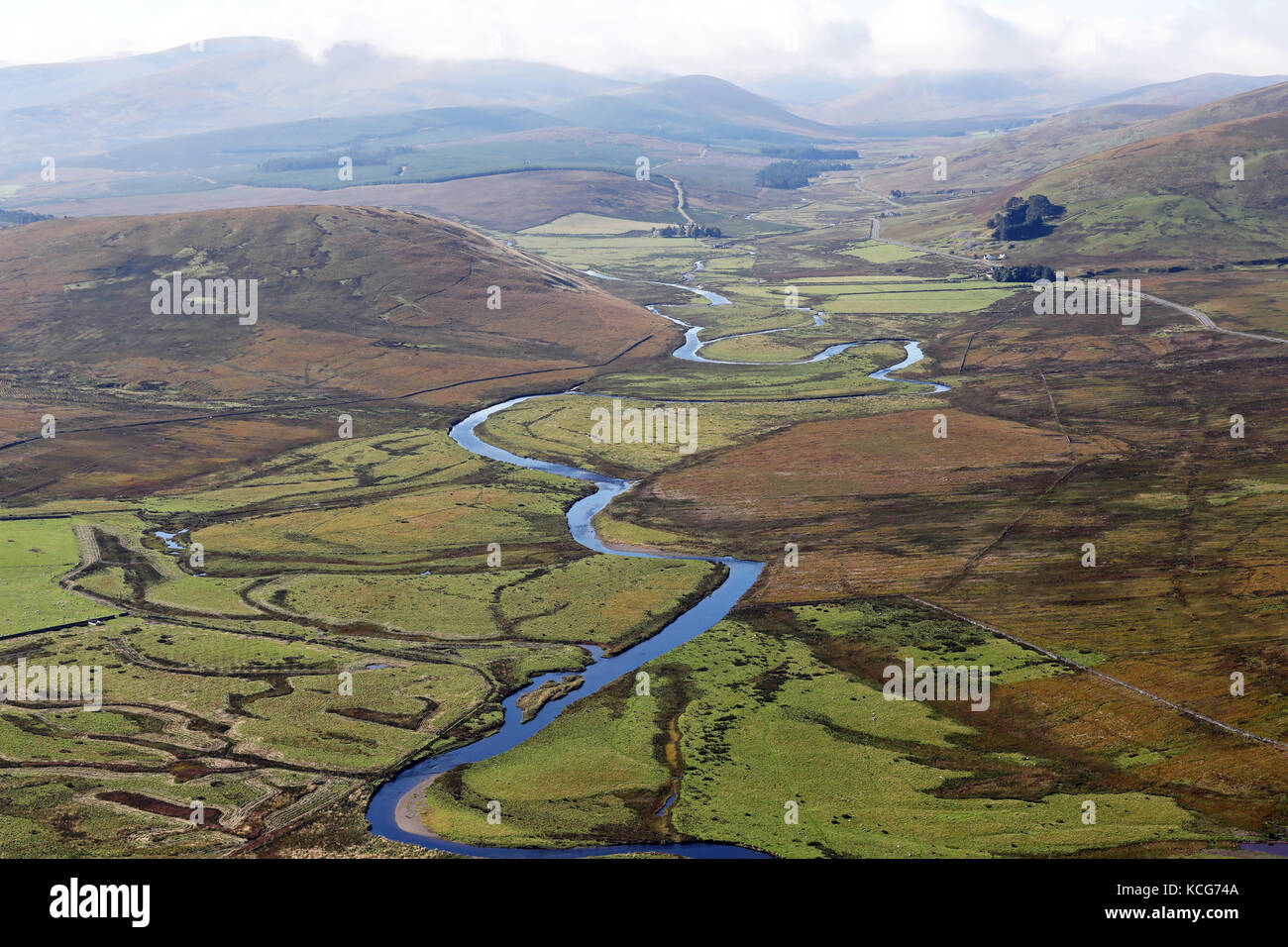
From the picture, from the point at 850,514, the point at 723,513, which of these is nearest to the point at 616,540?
the point at 723,513

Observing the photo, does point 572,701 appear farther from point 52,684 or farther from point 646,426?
point 646,426

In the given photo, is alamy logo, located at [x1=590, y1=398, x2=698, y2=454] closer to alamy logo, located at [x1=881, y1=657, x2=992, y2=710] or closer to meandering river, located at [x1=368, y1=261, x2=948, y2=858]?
meandering river, located at [x1=368, y1=261, x2=948, y2=858]

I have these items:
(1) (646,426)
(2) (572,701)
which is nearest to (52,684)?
(2) (572,701)

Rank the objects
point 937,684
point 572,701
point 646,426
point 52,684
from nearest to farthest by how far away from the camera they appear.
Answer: point 52,684
point 572,701
point 937,684
point 646,426

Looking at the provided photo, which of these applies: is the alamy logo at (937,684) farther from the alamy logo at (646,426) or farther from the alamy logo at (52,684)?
the alamy logo at (646,426)

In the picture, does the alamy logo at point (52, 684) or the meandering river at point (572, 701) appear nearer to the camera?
Result: the meandering river at point (572, 701)

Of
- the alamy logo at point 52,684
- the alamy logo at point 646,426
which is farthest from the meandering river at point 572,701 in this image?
the alamy logo at point 52,684
